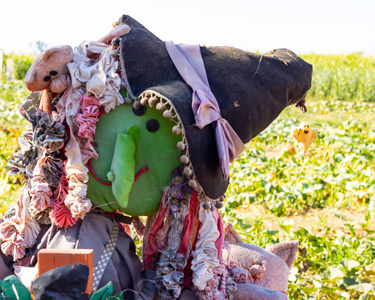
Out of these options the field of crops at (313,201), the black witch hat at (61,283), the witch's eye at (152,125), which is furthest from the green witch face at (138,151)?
the field of crops at (313,201)

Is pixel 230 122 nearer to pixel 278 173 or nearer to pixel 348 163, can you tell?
pixel 278 173

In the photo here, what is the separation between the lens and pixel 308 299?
10.4ft

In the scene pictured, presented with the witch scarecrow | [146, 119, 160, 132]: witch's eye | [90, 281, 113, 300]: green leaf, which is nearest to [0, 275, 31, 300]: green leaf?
[90, 281, 113, 300]: green leaf

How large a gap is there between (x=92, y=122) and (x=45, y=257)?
0.61m

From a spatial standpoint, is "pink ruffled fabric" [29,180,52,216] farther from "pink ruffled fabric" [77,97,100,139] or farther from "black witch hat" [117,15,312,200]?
A: "black witch hat" [117,15,312,200]

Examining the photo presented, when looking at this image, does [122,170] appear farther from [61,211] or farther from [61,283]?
[61,283]

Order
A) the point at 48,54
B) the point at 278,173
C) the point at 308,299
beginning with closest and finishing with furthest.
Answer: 1. the point at 48,54
2. the point at 308,299
3. the point at 278,173

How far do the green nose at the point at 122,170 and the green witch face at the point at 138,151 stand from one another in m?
0.01

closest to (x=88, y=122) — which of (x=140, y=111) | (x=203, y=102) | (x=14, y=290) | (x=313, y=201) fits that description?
(x=140, y=111)

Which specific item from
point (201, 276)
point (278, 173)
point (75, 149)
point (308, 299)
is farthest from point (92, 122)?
point (278, 173)

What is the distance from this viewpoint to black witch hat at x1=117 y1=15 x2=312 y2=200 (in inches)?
74.5

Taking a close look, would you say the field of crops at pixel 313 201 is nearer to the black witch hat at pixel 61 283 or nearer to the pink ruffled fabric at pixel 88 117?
the pink ruffled fabric at pixel 88 117

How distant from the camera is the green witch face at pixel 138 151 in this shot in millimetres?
2014

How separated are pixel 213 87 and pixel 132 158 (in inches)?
17.1
